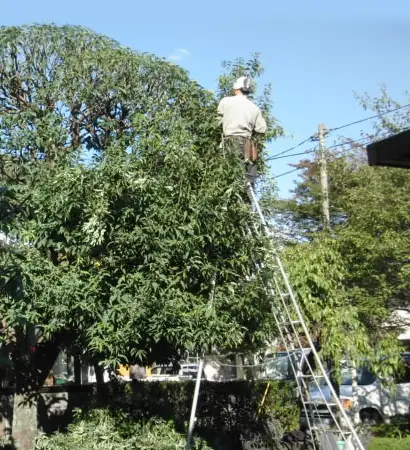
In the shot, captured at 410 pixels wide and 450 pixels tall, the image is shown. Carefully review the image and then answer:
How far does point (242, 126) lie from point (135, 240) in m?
2.08

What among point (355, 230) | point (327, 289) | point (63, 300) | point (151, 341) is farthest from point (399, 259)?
point (63, 300)

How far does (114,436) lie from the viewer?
9656 mm

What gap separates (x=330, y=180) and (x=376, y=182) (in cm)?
361

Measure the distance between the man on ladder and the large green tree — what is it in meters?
0.23

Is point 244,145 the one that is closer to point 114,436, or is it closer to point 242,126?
point 242,126

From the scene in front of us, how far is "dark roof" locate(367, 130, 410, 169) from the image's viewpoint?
515cm

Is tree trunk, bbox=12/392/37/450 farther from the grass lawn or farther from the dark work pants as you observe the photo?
the grass lawn

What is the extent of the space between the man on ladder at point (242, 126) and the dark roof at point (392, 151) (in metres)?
3.93

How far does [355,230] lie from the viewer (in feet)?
45.8

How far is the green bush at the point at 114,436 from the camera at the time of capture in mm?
9531

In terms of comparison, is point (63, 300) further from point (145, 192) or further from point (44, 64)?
point (44, 64)

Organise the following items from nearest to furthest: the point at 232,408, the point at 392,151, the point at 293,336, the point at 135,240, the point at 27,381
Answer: the point at 392,151 → the point at 135,240 → the point at 293,336 → the point at 27,381 → the point at 232,408

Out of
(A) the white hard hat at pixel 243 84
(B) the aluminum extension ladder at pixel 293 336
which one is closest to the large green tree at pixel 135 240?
(B) the aluminum extension ladder at pixel 293 336

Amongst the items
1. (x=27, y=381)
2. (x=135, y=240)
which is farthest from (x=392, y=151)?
(x=27, y=381)
